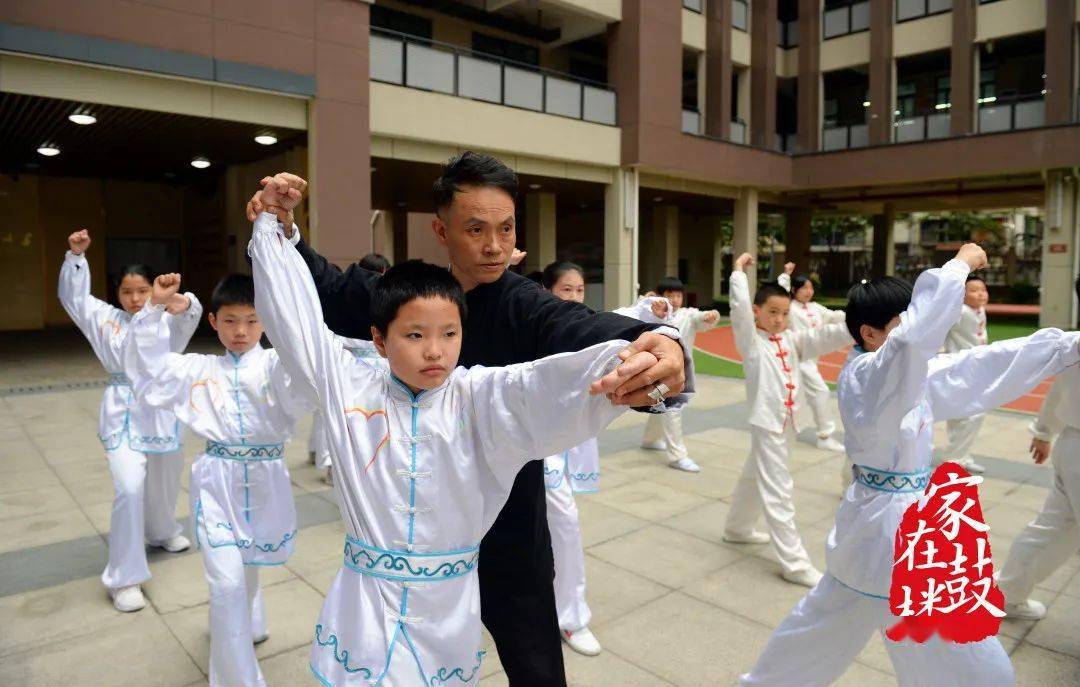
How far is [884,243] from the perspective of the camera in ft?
103

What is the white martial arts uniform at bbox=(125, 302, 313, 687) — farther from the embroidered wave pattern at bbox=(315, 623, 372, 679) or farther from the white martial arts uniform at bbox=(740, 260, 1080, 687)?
the white martial arts uniform at bbox=(740, 260, 1080, 687)

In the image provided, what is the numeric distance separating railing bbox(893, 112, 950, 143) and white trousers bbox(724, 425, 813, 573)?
2042cm

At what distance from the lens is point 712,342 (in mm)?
19469

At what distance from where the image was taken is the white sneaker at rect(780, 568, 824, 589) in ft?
14.5

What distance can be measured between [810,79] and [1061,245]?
9.18m

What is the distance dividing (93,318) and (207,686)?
263 cm

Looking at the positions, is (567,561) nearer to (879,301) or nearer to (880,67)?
(879,301)

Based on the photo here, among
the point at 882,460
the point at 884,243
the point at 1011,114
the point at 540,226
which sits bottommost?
the point at 882,460

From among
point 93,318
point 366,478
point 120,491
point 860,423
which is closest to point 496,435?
point 366,478

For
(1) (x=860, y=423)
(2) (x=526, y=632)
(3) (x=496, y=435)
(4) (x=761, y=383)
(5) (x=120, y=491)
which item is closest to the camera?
(3) (x=496, y=435)

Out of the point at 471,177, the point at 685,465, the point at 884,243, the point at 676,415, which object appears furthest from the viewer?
the point at 884,243

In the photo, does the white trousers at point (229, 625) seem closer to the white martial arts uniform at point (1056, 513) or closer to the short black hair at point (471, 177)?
the short black hair at point (471, 177)

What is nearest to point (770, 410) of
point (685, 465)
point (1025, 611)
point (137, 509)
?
point (1025, 611)

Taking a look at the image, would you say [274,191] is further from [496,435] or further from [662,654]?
[662,654]
